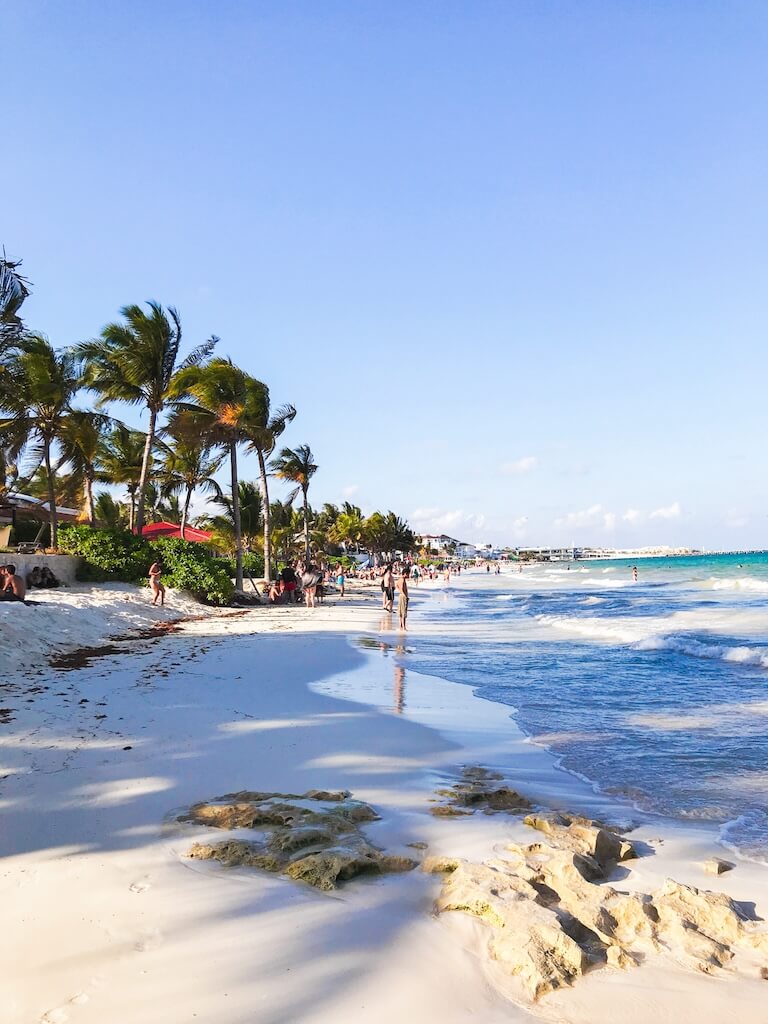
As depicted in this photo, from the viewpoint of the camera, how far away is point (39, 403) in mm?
24000

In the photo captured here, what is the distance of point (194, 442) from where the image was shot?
1163 inches

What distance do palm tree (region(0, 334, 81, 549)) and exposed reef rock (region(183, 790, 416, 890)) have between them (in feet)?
66.8

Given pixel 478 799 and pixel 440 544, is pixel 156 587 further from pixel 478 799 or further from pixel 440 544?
pixel 440 544

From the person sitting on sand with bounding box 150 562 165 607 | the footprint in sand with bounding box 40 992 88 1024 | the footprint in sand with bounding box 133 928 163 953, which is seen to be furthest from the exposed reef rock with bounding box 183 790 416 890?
the person sitting on sand with bounding box 150 562 165 607

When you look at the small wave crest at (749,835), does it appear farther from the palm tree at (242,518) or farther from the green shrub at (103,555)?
the palm tree at (242,518)

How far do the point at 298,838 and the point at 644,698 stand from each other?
7.68m

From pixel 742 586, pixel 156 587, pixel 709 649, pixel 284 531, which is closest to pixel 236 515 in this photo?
pixel 156 587

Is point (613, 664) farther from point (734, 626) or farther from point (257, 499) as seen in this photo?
point (257, 499)

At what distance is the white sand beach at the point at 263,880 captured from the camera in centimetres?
258

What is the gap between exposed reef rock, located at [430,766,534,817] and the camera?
487 centimetres

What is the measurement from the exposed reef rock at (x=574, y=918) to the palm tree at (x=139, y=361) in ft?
78.0

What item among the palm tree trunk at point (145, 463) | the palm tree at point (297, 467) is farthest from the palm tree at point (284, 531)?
the palm tree trunk at point (145, 463)

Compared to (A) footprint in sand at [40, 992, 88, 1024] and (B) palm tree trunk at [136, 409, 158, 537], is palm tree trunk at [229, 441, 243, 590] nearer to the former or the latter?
(B) palm tree trunk at [136, 409, 158, 537]

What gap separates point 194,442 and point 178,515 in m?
32.2
